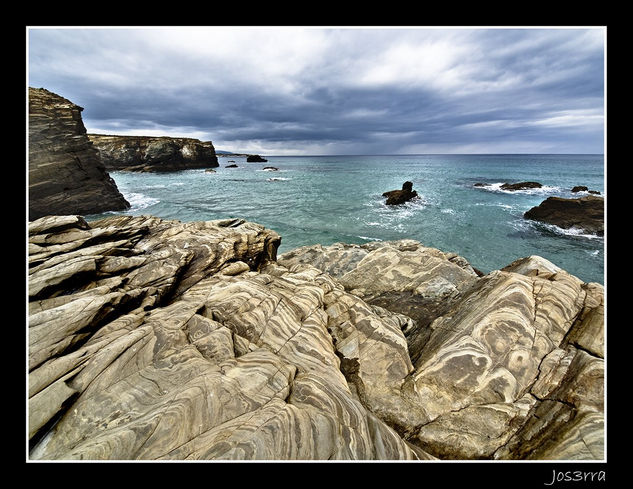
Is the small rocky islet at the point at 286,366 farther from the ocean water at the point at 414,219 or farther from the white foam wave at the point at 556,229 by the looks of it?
the white foam wave at the point at 556,229

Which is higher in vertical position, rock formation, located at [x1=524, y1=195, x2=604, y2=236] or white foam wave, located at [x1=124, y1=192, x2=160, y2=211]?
white foam wave, located at [x1=124, y1=192, x2=160, y2=211]

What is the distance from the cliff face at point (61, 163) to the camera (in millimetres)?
26562

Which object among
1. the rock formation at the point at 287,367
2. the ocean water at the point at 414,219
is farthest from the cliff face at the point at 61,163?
the rock formation at the point at 287,367

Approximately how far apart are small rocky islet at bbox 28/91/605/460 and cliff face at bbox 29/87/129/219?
27.7m

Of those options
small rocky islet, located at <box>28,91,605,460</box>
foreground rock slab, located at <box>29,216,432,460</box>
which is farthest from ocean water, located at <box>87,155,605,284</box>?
foreground rock slab, located at <box>29,216,432,460</box>

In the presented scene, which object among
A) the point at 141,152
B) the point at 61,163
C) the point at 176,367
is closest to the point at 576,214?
the point at 176,367

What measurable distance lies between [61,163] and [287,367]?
37996 millimetres

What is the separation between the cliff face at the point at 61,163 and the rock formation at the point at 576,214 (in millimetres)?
52090

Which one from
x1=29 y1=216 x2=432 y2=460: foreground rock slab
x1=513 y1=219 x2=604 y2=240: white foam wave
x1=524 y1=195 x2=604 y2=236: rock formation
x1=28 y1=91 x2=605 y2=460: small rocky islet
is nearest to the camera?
x1=29 y1=216 x2=432 y2=460: foreground rock slab

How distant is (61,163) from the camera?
91.9ft

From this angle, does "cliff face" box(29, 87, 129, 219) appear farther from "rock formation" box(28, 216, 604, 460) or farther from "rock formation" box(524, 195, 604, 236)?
"rock formation" box(524, 195, 604, 236)

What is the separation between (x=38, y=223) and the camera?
820cm

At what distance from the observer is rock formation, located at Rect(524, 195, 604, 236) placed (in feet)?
81.1
